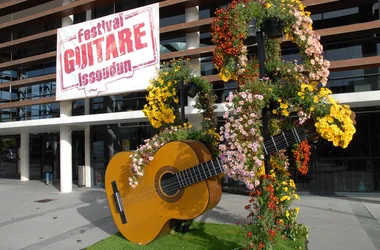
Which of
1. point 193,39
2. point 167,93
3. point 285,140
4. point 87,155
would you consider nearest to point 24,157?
point 87,155

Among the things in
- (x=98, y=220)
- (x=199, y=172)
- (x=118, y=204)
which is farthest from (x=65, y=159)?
(x=199, y=172)

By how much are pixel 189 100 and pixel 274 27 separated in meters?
5.46

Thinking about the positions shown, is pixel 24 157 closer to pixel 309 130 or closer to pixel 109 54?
pixel 109 54

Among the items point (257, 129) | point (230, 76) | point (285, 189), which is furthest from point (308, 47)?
point (285, 189)

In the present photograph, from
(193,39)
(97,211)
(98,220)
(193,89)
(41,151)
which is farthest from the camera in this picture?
(41,151)

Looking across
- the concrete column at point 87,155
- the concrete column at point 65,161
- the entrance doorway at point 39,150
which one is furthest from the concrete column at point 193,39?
the entrance doorway at point 39,150

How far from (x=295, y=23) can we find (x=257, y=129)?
177 centimetres

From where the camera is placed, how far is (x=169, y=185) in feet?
17.3

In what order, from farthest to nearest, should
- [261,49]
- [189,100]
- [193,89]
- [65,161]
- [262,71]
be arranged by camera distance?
[65,161]
[189,100]
[193,89]
[261,49]
[262,71]

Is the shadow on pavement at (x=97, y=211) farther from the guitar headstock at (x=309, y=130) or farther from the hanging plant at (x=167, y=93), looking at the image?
the guitar headstock at (x=309, y=130)

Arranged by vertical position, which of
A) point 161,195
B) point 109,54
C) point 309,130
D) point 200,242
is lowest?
point 200,242

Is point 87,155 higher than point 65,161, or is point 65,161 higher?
point 87,155

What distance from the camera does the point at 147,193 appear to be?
5.56 m

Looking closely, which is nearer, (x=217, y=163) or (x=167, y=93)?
(x=217, y=163)
